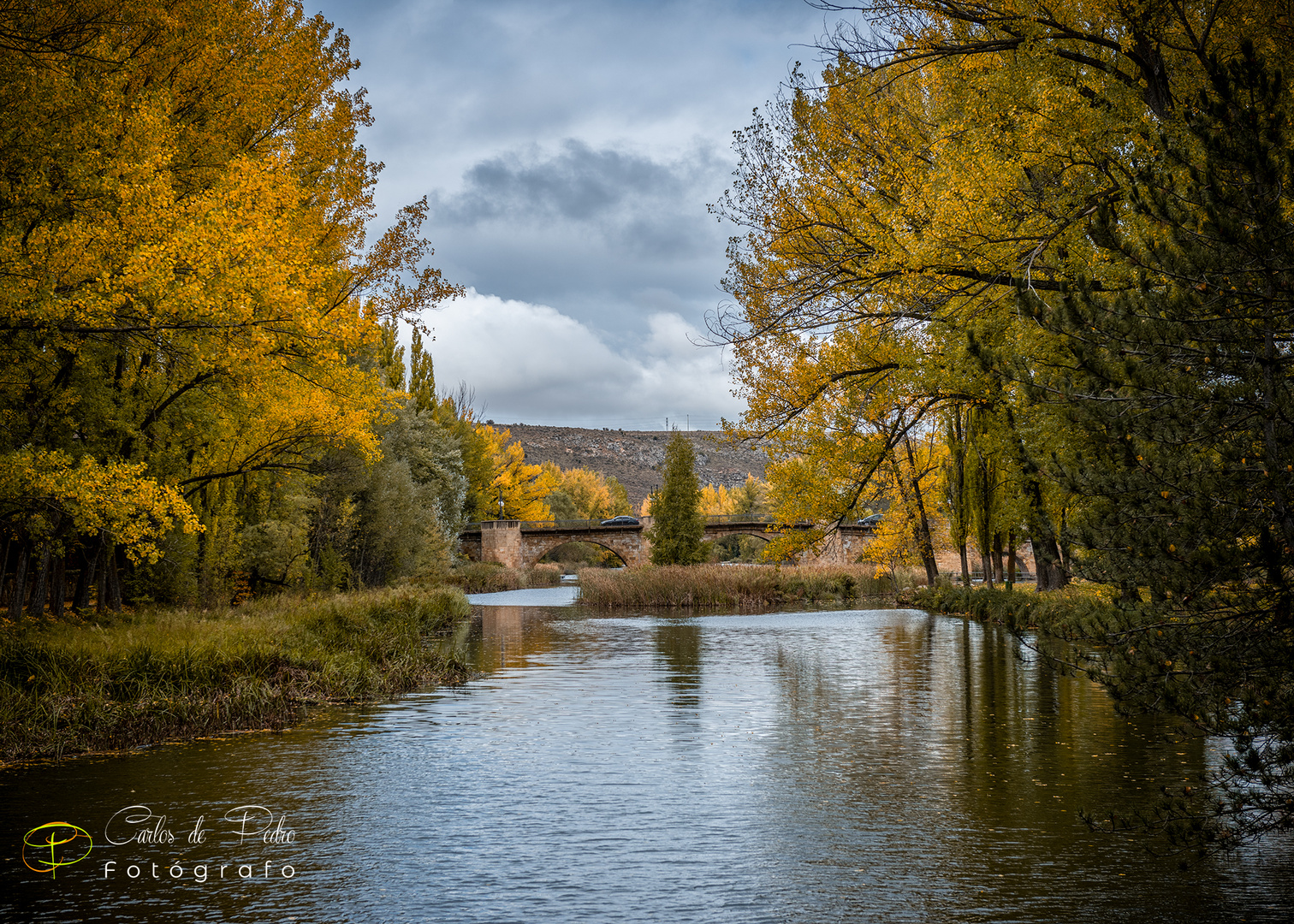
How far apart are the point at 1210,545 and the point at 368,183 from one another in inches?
776

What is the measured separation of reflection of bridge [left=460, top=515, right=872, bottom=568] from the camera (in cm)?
6614

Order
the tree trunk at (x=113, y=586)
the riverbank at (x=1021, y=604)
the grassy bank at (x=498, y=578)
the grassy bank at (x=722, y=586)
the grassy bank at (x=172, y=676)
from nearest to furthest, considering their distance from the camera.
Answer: the riverbank at (x=1021, y=604)
the grassy bank at (x=172, y=676)
the tree trunk at (x=113, y=586)
the grassy bank at (x=722, y=586)
the grassy bank at (x=498, y=578)

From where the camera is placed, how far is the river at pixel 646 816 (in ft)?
21.0

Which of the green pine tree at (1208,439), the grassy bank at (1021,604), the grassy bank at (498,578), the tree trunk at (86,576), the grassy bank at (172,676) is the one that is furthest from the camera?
the grassy bank at (498,578)

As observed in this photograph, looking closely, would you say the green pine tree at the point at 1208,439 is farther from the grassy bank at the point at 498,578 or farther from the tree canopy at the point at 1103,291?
the grassy bank at the point at 498,578

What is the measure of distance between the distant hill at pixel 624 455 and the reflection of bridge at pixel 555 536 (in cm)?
7701

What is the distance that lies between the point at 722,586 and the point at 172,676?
26772 mm

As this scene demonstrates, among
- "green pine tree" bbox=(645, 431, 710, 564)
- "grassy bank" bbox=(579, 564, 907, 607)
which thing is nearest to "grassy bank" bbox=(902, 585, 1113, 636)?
"grassy bank" bbox=(579, 564, 907, 607)

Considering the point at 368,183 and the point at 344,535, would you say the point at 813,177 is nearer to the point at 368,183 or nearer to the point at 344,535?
the point at 368,183

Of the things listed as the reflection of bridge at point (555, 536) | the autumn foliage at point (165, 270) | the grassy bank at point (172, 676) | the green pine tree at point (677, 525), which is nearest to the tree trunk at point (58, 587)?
the autumn foliage at point (165, 270)

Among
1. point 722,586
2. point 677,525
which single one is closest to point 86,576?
point 722,586

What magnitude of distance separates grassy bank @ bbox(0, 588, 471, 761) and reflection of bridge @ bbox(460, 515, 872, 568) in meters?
48.2

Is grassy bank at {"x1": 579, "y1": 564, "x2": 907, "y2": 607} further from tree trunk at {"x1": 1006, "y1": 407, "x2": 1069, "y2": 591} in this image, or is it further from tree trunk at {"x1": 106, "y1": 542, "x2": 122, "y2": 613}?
tree trunk at {"x1": 106, "y1": 542, "x2": 122, "y2": 613}

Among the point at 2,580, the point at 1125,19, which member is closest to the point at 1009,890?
the point at 1125,19
